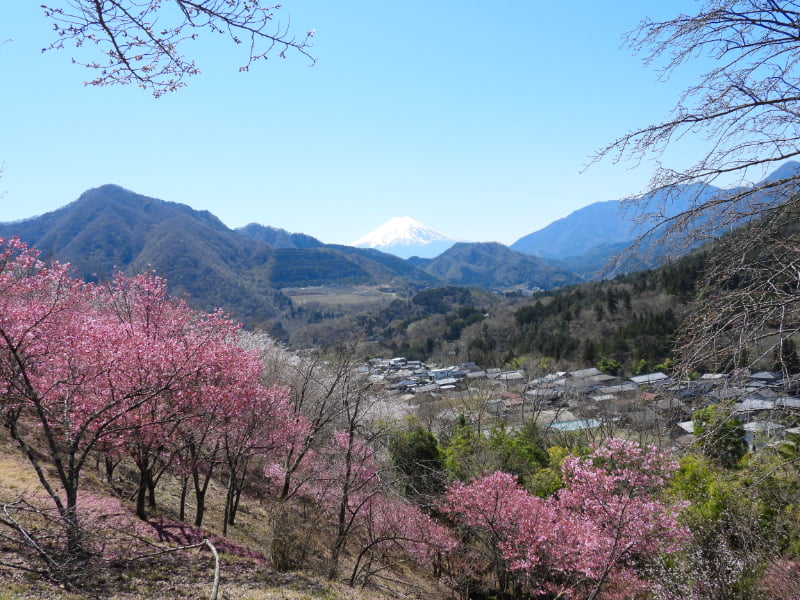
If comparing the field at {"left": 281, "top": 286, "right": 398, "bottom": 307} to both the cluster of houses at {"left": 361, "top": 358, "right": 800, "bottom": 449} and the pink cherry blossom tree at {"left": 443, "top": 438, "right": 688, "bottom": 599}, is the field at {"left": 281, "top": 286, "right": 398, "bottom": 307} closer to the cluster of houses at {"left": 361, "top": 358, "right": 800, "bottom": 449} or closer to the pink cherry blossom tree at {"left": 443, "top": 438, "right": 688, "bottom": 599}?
the cluster of houses at {"left": 361, "top": 358, "right": 800, "bottom": 449}

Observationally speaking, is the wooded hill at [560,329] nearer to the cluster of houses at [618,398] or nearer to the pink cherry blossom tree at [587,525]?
the cluster of houses at [618,398]

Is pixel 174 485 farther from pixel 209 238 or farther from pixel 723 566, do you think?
pixel 209 238

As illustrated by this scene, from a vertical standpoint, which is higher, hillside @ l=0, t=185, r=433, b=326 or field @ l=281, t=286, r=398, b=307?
hillside @ l=0, t=185, r=433, b=326

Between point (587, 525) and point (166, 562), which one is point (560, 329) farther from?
point (166, 562)

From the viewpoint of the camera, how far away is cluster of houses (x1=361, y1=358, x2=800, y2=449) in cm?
315

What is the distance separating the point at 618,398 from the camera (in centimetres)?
A: 3675

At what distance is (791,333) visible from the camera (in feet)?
9.46

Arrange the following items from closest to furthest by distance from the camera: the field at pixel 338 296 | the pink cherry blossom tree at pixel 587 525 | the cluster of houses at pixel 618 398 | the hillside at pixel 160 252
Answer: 1. the cluster of houses at pixel 618 398
2. the pink cherry blossom tree at pixel 587 525
3. the hillside at pixel 160 252
4. the field at pixel 338 296

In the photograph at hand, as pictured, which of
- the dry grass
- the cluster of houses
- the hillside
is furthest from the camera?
the hillside

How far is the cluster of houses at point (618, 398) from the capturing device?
3.15 meters

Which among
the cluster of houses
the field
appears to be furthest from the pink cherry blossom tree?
the field

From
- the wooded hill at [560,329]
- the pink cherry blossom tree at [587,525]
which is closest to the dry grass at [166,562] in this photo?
the pink cherry blossom tree at [587,525]

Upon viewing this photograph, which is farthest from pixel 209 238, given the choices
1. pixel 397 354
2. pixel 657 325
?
pixel 657 325

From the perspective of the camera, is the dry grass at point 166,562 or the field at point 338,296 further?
the field at point 338,296
